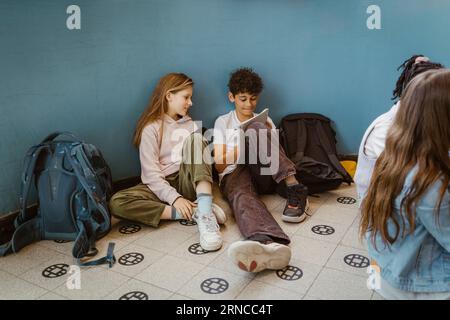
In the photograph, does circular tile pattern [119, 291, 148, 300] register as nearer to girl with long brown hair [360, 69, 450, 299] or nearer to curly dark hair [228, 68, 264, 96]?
girl with long brown hair [360, 69, 450, 299]

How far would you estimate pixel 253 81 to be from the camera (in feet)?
7.11

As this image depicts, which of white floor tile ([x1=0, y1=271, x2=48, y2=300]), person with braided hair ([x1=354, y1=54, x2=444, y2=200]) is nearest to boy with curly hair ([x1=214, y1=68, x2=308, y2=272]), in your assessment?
person with braided hair ([x1=354, y1=54, x2=444, y2=200])

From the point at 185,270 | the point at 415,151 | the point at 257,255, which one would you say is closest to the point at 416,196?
the point at 415,151

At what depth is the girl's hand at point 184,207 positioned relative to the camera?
1826 millimetres

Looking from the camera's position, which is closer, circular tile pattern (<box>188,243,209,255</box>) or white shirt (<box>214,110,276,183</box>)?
circular tile pattern (<box>188,243,209,255</box>)

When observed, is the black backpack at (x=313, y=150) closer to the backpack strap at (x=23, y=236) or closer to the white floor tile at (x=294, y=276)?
the white floor tile at (x=294, y=276)

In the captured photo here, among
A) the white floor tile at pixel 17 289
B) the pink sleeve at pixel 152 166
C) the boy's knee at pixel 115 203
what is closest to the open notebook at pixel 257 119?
the pink sleeve at pixel 152 166

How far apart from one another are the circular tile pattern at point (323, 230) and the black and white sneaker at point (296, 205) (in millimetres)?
79

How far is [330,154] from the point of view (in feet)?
7.46

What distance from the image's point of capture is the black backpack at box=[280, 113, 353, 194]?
2100 mm

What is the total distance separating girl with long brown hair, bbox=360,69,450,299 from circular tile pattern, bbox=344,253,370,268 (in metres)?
0.34

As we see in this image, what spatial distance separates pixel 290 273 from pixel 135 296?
0.53m

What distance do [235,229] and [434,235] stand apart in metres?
0.90

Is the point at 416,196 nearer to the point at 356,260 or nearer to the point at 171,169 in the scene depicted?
the point at 356,260
